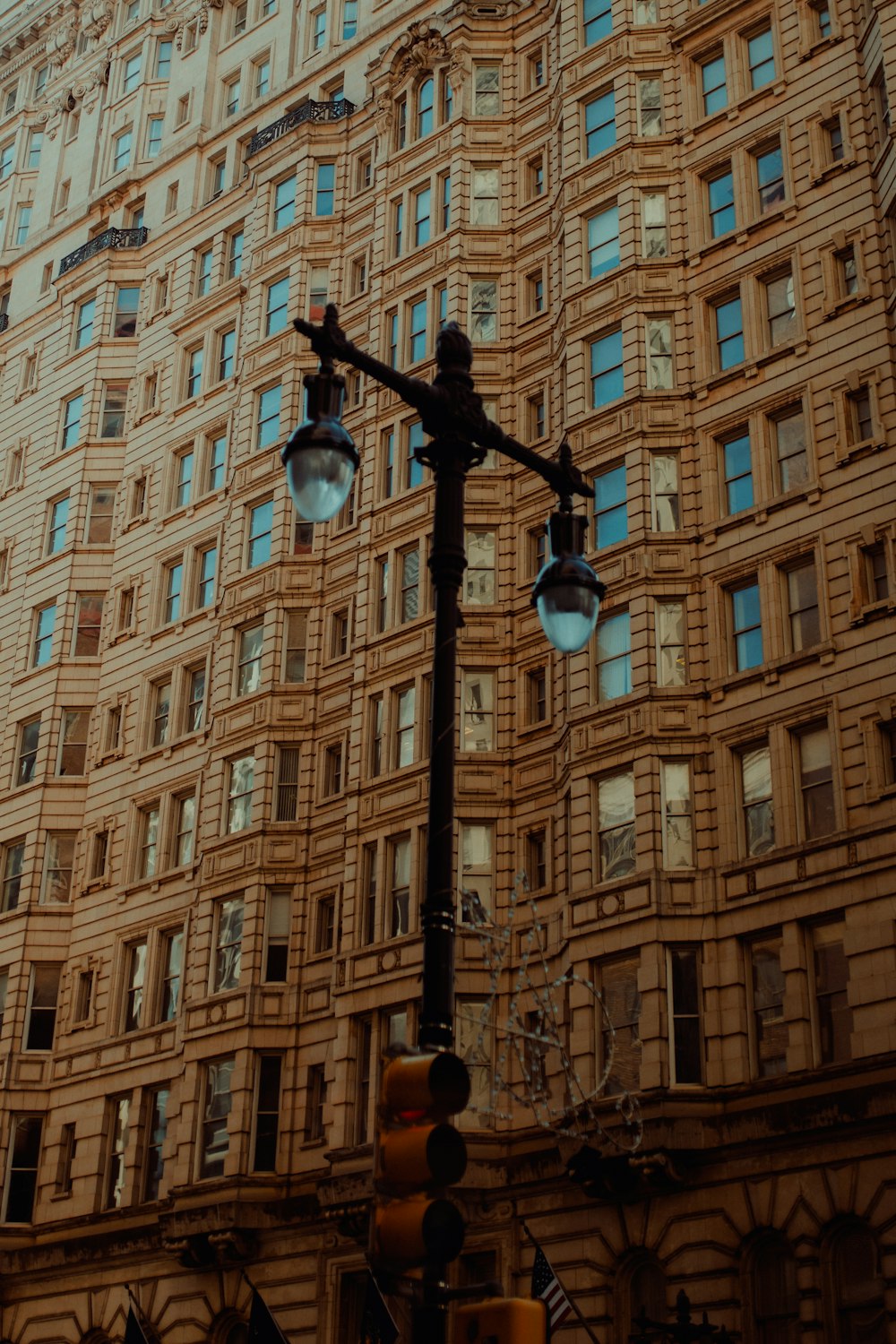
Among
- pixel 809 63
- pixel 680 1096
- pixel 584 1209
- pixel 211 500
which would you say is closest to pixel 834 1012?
pixel 680 1096

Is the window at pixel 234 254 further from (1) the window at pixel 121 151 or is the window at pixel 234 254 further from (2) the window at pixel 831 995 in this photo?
(2) the window at pixel 831 995

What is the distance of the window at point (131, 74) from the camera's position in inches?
2361

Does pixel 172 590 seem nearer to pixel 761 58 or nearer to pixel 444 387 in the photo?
pixel 761 58

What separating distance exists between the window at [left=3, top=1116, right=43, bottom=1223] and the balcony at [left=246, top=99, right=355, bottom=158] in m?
27.0

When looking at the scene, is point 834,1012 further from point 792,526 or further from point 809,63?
point 809,63

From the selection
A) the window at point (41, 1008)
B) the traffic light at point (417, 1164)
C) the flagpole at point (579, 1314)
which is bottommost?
the traffic light at point (417, 1164)

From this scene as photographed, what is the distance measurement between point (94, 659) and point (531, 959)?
19.5 m

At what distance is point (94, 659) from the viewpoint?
161 feet

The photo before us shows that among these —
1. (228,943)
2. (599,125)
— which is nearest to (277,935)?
(228,943)

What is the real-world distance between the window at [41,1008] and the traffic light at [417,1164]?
37.5 m

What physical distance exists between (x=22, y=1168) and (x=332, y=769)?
1313 centimetres

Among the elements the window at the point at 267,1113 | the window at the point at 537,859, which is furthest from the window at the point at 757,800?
the window at the point at 267,1113

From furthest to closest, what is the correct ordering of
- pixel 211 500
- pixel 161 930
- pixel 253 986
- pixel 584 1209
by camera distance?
pixel 211 500
pixel 161 930
pixel 253 986
pixel 584 1209

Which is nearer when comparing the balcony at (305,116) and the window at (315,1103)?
the window at (315,1103)
